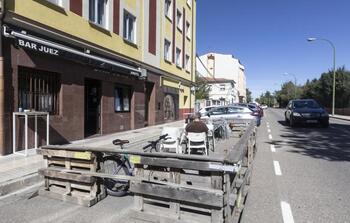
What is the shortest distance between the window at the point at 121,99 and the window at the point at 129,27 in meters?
2.48

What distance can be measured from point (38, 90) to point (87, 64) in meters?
2.38

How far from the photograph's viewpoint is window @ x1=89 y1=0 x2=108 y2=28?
13.8 m

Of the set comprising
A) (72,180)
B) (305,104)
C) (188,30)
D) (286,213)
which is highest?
(188,30)

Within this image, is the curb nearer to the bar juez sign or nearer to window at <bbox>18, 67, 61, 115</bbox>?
window at <bbox>18, 67, 61, 115</bbox>

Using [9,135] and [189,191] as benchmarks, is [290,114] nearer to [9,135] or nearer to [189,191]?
[9,135]

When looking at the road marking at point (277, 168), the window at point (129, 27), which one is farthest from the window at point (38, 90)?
the road marking at point (277, 168)

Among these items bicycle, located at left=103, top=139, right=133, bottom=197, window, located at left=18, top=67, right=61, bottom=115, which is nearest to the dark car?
window, located at left=18, top=67, right=61, bottom=115

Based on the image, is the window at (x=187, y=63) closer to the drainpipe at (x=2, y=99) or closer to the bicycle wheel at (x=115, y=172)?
the drainpipe at (x=2, y=99)

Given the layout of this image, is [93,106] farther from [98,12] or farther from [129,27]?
[129,27]

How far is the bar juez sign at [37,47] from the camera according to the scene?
9.30 m

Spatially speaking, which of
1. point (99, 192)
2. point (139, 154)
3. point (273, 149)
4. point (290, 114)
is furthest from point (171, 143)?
point (290, 114)

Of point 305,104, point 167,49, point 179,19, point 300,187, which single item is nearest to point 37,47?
point 300,187

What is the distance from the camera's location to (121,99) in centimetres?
1664

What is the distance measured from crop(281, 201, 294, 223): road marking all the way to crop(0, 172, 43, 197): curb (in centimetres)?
468
